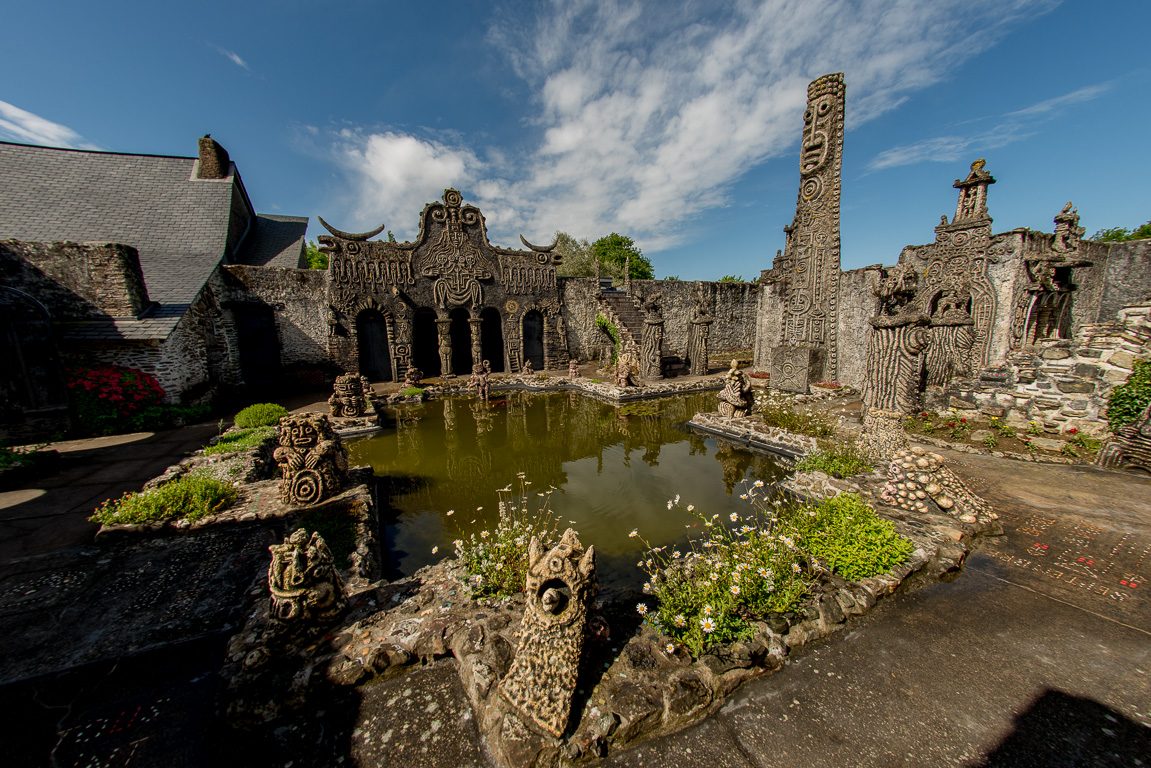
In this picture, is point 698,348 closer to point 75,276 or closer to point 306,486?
point 306,486

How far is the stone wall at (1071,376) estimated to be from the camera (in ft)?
20.6

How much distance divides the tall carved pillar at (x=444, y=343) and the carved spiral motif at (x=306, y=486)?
12085 millimetres

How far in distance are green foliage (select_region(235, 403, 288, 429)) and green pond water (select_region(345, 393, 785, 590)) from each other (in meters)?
1.83

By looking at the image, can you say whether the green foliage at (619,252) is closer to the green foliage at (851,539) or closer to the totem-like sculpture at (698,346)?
the totem-like sculpture at (698,346)

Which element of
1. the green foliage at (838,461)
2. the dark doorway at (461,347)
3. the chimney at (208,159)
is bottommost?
the green foliage at (838,461)

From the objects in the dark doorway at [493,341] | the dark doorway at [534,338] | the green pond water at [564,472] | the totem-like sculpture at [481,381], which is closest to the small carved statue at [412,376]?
the totem-like sculpture at [481,381]

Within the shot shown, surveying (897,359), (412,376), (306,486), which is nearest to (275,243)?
(412,376)

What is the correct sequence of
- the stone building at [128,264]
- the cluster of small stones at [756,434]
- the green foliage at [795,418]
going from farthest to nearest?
the stone building at [128,264], the green foliage at [795,418], the cluster of small stones at [756,434]

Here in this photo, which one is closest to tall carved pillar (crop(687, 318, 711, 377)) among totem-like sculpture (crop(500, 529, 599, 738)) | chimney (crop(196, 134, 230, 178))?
totem-like sculpture (crop(500, 529, 599, 738))

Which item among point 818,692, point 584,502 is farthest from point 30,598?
point 818,692

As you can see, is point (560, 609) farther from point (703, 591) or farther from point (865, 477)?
point (865, 477)

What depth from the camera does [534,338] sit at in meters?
19.9

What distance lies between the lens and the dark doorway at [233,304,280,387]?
49.5 feet

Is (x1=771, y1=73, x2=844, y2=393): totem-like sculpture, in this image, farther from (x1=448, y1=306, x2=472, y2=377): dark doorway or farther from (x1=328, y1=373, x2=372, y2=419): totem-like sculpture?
(x1=448, y1=306, x2=472, y2=377): dark doorway
